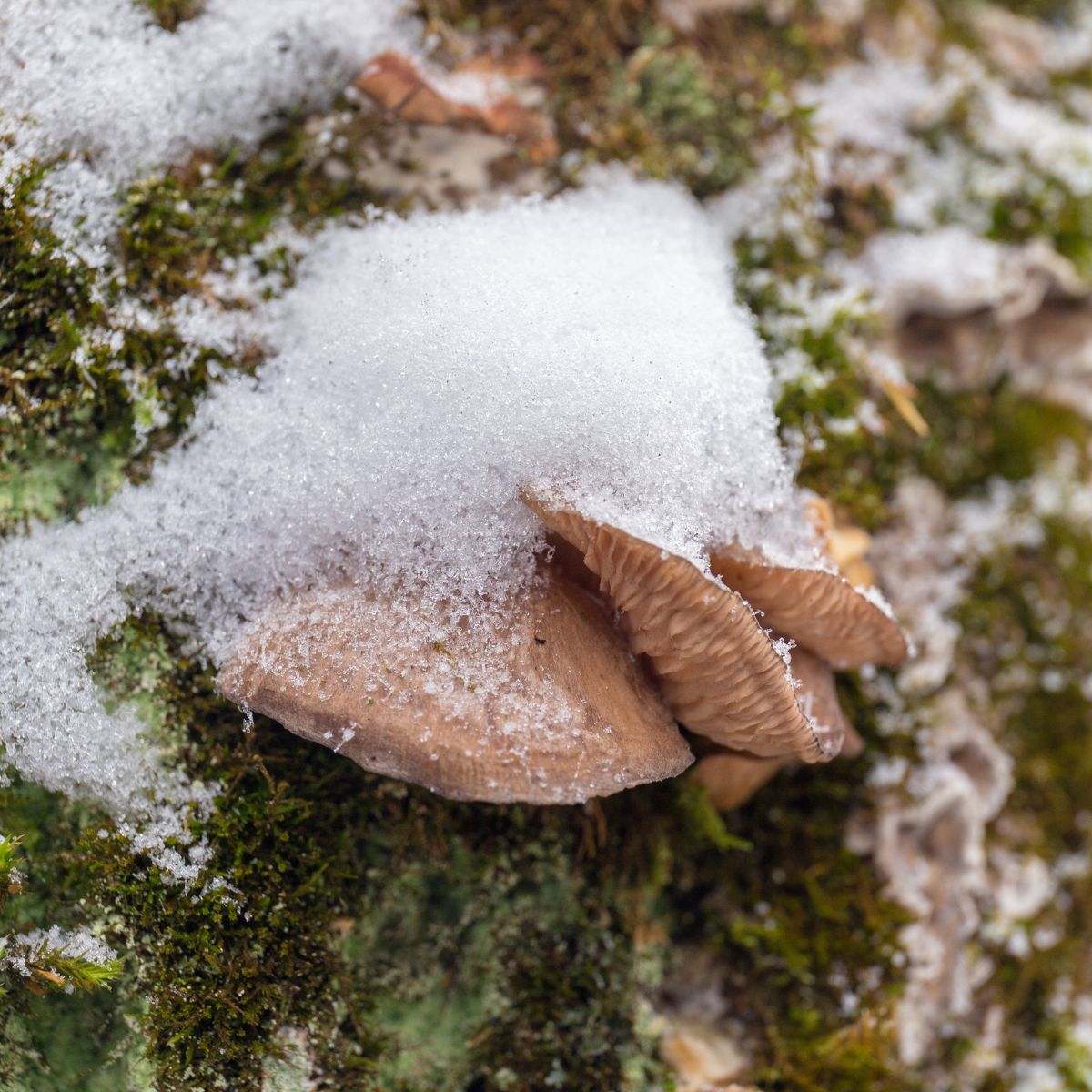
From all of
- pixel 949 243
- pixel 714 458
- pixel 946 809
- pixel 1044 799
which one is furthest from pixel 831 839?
pixel 949 243

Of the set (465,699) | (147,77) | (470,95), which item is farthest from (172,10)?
(465,699)

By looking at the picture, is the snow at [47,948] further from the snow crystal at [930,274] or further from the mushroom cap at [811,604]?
the snow crystal at [930,274]

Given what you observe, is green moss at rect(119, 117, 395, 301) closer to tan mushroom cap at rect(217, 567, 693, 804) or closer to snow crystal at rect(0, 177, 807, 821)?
snow crystal at rect(0, 177, 807, 821)

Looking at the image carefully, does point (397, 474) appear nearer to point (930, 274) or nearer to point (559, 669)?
point (559, 669)

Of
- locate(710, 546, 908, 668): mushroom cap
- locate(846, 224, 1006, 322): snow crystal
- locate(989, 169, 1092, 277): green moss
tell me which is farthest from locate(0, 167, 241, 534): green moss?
locate(989, 169, 1092, 277): green moss

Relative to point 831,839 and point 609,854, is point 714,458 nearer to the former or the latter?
point 609,854

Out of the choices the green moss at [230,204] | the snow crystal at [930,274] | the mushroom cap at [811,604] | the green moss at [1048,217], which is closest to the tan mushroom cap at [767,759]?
the mushroom cap at [811,604]
